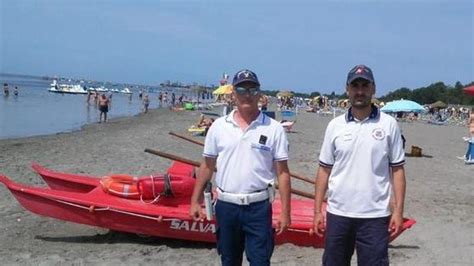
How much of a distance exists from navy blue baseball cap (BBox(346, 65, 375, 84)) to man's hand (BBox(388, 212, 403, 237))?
3.09 ft

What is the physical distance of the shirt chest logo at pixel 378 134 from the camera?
3750 mm

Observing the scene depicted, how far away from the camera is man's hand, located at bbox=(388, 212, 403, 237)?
12.3 feet

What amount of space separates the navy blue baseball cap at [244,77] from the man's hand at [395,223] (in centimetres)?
134

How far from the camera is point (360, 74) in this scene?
3.84m

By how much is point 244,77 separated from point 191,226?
288cm

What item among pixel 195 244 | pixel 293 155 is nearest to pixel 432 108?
pixel 293 155

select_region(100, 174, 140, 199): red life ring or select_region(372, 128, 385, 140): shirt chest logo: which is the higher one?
select_region(372, 128, 385, 140): shirt chest logo

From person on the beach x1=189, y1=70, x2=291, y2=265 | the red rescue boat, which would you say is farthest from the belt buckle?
the red rescue boat

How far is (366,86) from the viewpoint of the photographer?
12.6ft

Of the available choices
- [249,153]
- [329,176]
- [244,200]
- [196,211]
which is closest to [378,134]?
[329,176]

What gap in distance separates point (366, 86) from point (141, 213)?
139 inches

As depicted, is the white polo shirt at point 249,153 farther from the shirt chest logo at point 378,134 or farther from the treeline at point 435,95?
the treeline at point 435,95

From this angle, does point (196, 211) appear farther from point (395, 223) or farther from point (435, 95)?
point (435, 95)

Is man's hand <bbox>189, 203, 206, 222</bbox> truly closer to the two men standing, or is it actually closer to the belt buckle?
the two men standing
